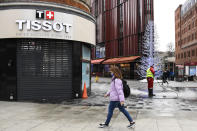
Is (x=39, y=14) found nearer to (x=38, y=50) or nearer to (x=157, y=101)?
(x=38, y=50)

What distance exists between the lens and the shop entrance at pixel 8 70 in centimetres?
1053

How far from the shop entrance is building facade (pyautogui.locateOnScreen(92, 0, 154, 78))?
2638cm

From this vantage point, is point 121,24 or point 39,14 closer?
point 39,14

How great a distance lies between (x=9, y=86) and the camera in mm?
10562

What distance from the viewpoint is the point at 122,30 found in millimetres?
43250

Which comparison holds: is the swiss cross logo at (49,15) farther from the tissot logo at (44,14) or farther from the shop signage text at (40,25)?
the shop signage text at (40,25)

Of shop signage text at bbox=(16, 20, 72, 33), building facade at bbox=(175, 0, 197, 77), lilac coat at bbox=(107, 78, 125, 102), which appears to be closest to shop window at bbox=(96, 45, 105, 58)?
building facade at bbox=(175, 0, 197, 77)

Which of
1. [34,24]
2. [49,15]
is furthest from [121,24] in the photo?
[34,24]

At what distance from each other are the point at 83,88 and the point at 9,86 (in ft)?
12.6

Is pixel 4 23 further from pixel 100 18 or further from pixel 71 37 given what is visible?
pixel 100 18

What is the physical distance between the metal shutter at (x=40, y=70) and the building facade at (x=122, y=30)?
25346 mm

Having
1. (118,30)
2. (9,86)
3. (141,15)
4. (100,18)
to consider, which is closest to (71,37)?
(9,86)

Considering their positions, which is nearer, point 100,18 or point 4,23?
point 4,23

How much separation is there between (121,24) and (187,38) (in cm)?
2352
